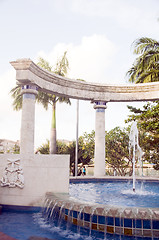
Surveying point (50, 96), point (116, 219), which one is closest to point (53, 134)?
point (50, 96)

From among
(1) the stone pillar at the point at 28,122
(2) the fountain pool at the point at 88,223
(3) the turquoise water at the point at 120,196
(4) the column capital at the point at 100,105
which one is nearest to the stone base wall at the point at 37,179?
(3) the turquoise water at the point at 120,196

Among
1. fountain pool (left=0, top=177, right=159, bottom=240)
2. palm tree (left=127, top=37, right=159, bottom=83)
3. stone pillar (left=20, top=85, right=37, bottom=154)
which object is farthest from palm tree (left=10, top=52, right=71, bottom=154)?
fountain pool (left=0, top=177, right=159, bottom=240)

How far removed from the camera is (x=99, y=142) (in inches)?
722

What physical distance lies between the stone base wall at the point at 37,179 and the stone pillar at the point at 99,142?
8516mm

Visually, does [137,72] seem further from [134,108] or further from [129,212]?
[129,212]

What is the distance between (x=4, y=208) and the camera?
9805 millimetres

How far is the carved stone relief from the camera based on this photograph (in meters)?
9.91

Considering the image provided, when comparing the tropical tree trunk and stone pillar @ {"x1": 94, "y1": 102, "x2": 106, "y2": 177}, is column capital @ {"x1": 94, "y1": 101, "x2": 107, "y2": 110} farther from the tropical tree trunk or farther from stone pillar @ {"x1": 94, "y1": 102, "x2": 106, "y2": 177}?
the tropical tree trunk

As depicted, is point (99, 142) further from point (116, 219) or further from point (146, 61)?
point (116, 219)

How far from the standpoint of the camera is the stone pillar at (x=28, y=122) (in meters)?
14.1

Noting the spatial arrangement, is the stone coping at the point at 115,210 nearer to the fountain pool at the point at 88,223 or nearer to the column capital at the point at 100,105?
the fountain pool at the point at 88,223

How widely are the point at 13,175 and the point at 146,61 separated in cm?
1635

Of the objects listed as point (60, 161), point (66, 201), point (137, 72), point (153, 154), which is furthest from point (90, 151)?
point (66, 201)

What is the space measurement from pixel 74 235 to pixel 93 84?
42.0ft
